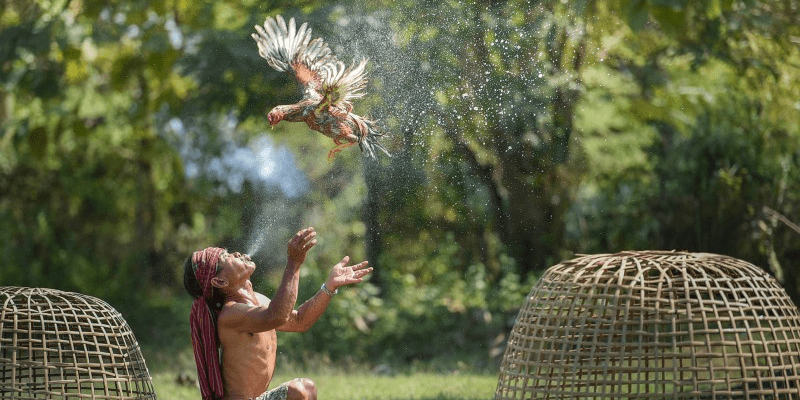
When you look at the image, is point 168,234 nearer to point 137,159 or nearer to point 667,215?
point 137,159

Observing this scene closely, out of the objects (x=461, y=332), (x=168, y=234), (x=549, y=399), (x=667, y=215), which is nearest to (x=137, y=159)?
(x=168, y=234)

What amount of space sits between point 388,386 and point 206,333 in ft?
9.60

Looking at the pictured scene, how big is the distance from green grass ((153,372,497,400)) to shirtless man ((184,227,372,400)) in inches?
87.6

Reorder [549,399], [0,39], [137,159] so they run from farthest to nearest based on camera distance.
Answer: [137,159], [0,39], [549,399]

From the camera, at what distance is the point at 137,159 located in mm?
9836

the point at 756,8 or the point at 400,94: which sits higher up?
the point at 756,8

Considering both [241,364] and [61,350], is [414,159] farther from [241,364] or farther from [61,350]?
[61,350]

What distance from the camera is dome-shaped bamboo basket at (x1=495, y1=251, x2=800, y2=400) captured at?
11.5 ft

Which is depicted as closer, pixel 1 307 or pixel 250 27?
pixel 1 307

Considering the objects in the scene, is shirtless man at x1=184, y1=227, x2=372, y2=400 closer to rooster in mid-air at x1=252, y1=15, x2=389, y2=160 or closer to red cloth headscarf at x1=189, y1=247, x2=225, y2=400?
red cloth headscarf at x1=189, y1=247, x2=225, y2=400

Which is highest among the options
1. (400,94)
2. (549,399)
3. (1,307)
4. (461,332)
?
(400,94)

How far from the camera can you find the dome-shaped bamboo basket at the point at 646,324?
3496mm

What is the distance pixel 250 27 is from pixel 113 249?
297 cm

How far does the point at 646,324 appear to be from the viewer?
3.68 metres
